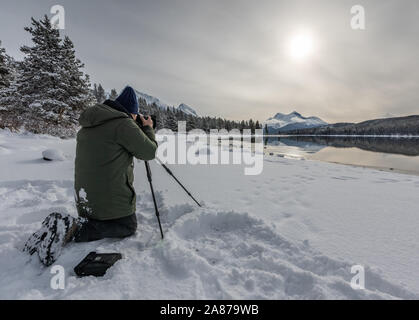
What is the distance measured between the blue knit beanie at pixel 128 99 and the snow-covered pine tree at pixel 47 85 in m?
19.5

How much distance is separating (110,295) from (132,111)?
98.9 inches

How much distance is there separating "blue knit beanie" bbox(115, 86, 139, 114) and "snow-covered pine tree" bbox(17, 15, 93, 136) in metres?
19.5

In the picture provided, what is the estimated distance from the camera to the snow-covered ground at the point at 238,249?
1.68 m

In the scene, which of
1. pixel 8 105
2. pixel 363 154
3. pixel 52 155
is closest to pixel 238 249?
pixel 52 155

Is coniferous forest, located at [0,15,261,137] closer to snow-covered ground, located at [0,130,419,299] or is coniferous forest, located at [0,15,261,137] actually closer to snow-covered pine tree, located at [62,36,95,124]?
snow-covered pine tree, located at [62,36,95,124]

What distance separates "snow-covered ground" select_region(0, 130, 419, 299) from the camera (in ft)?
5.52

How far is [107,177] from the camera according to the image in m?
2.36

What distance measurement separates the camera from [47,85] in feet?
58.5

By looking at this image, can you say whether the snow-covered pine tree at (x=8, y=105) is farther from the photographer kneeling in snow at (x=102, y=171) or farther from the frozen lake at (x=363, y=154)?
the frozen lake at (x=363, y=154)

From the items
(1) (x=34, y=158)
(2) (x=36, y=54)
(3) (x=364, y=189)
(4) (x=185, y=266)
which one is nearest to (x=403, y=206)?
(3) (x=364, y=189)

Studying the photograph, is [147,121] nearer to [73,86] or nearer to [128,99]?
[128,99]

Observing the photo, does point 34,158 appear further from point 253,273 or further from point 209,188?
point 253,273

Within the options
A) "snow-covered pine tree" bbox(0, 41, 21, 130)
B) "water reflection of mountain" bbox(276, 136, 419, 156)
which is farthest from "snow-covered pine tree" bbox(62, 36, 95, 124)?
"water reflection of mountain" bbox(276, 136, 419, 156)

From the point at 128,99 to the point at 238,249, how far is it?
282 cm
